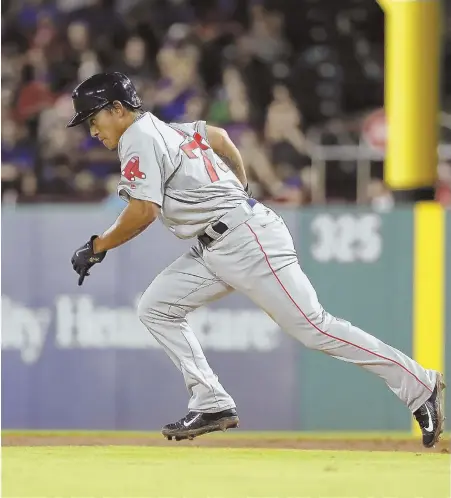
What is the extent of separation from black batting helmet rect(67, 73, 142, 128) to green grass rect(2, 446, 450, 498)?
1.66m

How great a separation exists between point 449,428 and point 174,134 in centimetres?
397

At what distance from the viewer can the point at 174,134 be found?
614 centimetres

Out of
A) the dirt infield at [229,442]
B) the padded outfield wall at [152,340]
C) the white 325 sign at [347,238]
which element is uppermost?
the white 325 sign at [347,238]

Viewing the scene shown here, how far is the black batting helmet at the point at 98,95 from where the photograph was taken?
6.01 metres

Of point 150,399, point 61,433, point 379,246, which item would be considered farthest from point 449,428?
point 61,433

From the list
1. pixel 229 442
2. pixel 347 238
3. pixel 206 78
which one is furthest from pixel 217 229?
pixel 206 78

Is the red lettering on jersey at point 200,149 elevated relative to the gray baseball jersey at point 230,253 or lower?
elevated

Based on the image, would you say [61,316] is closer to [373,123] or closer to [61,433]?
[61,433]

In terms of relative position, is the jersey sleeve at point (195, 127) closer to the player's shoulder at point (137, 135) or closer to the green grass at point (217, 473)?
the player's shoulder at point (137, 135)

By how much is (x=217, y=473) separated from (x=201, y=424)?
514mm

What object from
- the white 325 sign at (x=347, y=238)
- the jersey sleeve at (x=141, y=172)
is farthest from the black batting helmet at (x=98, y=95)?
the white 325 sign at (x=347, y=238)

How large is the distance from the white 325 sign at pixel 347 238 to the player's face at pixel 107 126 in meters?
3.20

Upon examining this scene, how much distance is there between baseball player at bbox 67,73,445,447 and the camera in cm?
595

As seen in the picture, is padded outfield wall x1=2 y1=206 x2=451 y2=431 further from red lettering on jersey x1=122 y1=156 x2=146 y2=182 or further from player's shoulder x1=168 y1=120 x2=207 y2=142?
red lettering on jersey x1=122 y1=156 x2=146 y2=182
